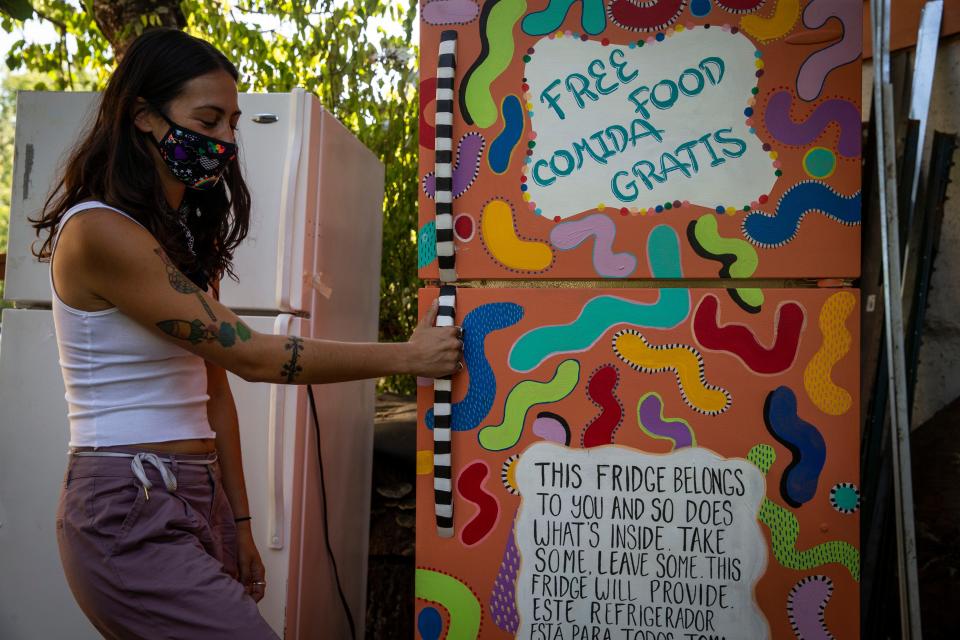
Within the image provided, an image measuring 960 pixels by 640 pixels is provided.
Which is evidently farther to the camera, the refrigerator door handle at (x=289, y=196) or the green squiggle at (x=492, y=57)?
the refrigerator door handle at (x=289, y=196)

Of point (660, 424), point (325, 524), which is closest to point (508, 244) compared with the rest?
point (660, 424)

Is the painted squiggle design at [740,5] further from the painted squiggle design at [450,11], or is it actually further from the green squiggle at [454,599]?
the green squiggle at [454,599]

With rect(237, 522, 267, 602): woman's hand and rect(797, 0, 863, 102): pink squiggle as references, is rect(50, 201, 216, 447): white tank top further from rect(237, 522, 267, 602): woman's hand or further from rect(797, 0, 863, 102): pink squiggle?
rect(797, 0, 863, 102): pink squiggle

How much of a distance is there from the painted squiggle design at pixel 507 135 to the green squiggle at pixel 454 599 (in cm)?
95

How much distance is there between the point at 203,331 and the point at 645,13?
3.94 feet

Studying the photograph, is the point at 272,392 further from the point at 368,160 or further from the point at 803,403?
the point at 803,403

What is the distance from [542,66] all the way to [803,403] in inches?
37.5

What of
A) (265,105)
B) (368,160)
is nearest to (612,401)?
(265,105)

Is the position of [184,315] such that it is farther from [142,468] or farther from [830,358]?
[830,358]

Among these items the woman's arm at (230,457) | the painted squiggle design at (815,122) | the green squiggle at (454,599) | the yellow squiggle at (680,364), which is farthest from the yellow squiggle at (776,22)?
the green squiggle at (454,599)

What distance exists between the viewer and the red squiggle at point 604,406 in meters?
1.92

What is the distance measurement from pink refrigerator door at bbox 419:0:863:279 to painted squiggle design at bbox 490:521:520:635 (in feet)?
2.08

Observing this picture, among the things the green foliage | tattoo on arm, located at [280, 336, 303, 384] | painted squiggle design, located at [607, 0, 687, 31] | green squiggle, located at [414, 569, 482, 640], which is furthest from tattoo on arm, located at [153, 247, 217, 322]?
the green foliage

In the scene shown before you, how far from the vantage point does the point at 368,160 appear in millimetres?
3100
